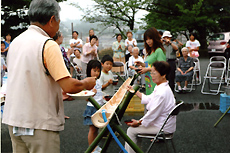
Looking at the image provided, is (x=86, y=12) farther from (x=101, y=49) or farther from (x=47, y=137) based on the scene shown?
(x=47, y=137)

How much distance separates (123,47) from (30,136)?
361 inches

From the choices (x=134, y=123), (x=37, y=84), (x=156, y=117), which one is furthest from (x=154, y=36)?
(x=37, y=84)

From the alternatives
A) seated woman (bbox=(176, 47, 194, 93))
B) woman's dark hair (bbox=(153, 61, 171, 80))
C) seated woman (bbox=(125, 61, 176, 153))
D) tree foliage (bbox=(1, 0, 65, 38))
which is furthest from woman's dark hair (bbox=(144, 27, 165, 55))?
tree foliage (bbox=(1, 0, 65, 38))

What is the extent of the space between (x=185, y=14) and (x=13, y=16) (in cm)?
1017

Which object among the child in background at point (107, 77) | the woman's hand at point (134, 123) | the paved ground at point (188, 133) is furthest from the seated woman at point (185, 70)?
the woman's hand at point (134, 123)

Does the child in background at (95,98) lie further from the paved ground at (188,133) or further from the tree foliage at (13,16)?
the tree foliage at (13,16)

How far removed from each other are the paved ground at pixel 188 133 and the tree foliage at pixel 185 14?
10821 mm

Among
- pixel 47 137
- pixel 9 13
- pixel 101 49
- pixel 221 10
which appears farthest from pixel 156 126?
pixel 221 10

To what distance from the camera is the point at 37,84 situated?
1773mm

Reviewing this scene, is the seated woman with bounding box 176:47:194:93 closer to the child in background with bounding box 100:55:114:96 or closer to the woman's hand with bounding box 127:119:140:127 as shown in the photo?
the child in background with bounding box 100:55:114:96

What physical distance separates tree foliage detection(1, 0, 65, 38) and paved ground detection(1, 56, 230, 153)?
9.57 meters

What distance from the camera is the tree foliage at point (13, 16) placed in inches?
562

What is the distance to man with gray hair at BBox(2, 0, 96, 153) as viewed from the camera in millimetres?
1755

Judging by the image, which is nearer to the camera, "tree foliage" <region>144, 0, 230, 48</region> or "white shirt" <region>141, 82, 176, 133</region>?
"white shirt" <region>141, 82, 176, 133</region>
